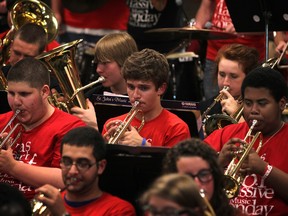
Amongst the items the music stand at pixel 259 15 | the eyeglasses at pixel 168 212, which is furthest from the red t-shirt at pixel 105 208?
the music stand at pixel 259 15

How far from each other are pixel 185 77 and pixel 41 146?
3.67 meters

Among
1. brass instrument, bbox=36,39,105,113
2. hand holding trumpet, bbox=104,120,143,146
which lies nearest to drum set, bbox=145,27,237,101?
brass instrument, bbox=36,39,105,113

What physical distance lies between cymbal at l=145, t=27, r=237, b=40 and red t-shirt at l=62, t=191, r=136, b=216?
348cm

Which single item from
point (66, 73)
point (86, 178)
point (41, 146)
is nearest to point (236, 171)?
point (86, 178)

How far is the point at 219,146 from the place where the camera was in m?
5.99

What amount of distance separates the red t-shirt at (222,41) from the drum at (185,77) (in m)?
0.23

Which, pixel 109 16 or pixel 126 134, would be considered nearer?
pixel 126 134

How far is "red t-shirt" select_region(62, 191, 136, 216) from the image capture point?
5348 mm

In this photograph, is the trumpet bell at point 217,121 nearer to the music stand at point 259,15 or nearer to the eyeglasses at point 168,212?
the music stand at point 259,15

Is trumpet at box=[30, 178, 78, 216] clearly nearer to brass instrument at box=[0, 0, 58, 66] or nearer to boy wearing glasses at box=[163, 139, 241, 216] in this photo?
boy wearing glasses at box=[163, 139, 241, 216]

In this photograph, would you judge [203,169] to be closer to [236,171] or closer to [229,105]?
[236,171]

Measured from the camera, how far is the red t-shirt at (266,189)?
5.72 metres

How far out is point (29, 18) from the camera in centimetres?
841

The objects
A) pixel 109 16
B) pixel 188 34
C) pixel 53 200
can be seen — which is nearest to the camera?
pixel 53 200
